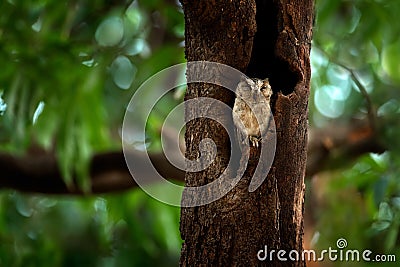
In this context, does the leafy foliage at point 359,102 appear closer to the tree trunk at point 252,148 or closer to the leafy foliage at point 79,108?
the leafy foliage at point 79,108

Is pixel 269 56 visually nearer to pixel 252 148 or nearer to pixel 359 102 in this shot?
pixel 252 148

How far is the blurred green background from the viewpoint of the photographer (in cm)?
154

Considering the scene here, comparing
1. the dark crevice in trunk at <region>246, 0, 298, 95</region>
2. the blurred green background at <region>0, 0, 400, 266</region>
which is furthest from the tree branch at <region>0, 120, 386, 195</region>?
the dark crevice in trunk at <region>246, 0, 298, 95</region>

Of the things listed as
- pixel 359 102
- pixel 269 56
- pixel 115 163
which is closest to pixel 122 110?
pixel 115 163

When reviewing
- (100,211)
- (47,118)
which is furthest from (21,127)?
(100,211)

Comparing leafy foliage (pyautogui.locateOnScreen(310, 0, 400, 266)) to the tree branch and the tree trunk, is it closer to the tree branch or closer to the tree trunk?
the tree branch

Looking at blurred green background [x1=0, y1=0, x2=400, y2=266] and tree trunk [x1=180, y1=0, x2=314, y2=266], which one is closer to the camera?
tree trunk [x1=180, y1=0, x2=314, y2=266]

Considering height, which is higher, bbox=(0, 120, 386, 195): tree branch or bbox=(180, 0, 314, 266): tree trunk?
bbox=(0, 120, 386, 195): tree branch

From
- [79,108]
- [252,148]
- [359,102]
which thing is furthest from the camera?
[359,102]

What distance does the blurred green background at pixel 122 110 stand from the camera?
1.54m

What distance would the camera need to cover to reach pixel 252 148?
624 millimetres

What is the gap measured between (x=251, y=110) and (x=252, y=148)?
3 cm

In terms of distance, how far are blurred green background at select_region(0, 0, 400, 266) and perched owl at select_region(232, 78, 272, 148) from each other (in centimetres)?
75

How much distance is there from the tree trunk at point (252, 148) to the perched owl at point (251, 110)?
1cm
